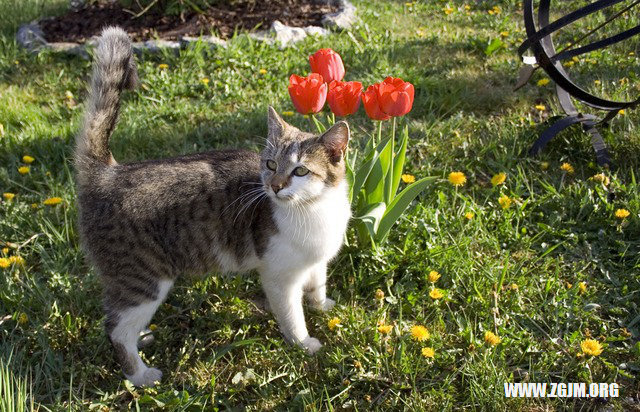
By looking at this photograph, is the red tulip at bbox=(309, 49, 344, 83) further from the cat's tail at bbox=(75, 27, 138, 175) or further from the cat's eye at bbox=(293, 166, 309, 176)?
the cat's tail at bbox=(75, 27, 138, 175)

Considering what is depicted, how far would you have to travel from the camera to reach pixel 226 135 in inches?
159

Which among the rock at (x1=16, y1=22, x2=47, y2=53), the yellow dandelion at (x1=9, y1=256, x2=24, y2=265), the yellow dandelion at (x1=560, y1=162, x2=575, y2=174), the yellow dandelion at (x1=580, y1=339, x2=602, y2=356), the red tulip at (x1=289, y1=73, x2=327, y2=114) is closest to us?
the yellow dandelion at (x1=580, y1=339, x2=602, y2=356)

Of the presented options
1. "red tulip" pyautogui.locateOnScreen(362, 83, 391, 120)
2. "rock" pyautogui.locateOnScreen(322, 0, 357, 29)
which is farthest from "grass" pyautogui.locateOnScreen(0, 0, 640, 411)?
"rock" pyautogui.locateOnScreen(322, 0, 357, 29)

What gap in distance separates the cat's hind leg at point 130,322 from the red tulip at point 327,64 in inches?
49.2

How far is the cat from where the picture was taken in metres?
2.33

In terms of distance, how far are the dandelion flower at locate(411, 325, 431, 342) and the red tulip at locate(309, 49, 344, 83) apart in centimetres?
123

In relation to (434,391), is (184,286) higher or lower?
higher

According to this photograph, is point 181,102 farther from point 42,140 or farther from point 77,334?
point 77,334

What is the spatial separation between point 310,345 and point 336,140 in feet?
3.25

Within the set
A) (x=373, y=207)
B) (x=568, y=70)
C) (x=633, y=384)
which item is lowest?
(x=633, y=384)

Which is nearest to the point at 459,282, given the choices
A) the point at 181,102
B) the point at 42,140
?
the point at 181,102

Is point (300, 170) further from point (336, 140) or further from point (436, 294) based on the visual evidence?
point (436, 294)

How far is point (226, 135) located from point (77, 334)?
191cm

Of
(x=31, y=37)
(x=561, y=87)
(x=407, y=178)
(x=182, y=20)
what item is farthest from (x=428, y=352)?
(x=31, y=37)
